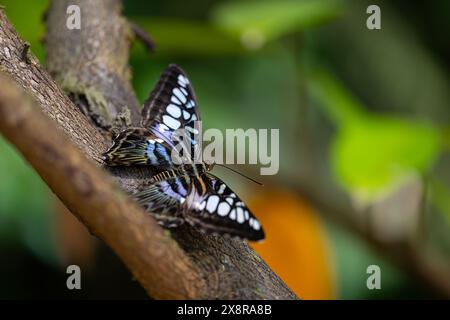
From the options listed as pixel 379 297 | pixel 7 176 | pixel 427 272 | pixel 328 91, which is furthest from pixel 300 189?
pixel 7 176

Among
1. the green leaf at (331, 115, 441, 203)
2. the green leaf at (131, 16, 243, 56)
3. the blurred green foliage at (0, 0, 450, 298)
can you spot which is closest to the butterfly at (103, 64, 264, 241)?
the blurred green foliage at (0, 0, 450, 298)

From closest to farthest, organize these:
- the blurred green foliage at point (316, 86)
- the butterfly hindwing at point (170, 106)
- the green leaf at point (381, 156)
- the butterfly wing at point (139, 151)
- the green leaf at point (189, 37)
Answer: the butterfly wing at point (139, 151), the butterfly hindwing at point (170, 106), the green leaf at point (381, 156), the blurred green foliage at point (316, 86), the green leaf at point (189, 37)

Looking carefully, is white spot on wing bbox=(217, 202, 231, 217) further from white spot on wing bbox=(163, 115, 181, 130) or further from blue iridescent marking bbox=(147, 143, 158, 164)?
white spot on wing bbox=(163, 115, 181, 130)

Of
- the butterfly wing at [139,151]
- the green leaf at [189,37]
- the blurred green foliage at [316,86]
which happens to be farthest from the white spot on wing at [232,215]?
the green leaf at [189,37]

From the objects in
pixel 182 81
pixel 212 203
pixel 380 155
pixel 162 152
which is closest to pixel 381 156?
pixel 380 155

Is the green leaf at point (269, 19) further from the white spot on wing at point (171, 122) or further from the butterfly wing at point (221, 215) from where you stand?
the butterfly wing at point (221, 215)

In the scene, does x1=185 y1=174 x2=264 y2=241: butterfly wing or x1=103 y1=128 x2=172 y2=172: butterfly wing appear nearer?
x1=185 y1=174 x2=264 y2=241: butterfly wing

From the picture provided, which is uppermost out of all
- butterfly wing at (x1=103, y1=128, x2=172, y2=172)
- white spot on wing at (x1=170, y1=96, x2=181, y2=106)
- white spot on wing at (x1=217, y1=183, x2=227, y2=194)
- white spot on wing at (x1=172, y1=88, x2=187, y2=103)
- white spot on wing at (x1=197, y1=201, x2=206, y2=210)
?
white spot on wing at (x1=172, y1=88, x2=187, y2=103)
